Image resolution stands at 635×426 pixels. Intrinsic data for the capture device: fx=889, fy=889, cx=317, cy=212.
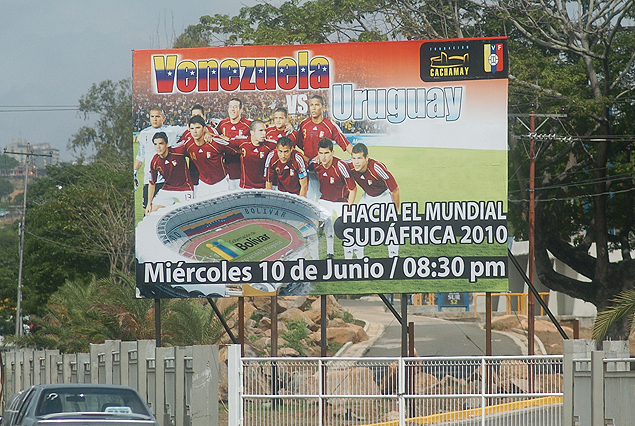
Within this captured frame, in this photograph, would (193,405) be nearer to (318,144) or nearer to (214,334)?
(318,144)

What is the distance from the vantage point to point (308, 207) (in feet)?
59.2

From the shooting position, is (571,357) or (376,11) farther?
(376,11)

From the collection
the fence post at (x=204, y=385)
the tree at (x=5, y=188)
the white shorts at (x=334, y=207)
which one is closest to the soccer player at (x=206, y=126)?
the white shorts at (x=334, y=207)

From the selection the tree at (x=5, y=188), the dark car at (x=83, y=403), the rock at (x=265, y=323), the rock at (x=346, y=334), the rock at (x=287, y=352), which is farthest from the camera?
the tree at (x=5, y=188)

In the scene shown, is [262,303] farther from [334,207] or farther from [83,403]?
[83,403]

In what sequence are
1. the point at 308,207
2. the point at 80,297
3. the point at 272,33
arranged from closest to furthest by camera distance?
the point at 308,207 → the point at 80,297 → the point at 272,33

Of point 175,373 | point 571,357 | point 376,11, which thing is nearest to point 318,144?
point 175,373

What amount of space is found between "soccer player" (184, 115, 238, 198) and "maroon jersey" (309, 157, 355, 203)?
1940 mm

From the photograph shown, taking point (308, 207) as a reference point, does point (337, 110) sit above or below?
above

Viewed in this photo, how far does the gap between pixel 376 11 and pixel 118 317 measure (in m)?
15.2

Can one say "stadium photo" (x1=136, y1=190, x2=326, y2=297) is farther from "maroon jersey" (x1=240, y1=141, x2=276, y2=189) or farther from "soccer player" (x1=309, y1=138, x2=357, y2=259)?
"soccer player" (x1=309, y1=138, x2=357, y2=259)

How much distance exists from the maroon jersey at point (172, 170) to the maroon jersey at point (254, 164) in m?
1.14

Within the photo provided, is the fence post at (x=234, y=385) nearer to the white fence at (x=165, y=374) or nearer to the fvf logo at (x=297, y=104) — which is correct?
the white fence at (x=165, y=374)

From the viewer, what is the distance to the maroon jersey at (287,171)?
18.1 metres
